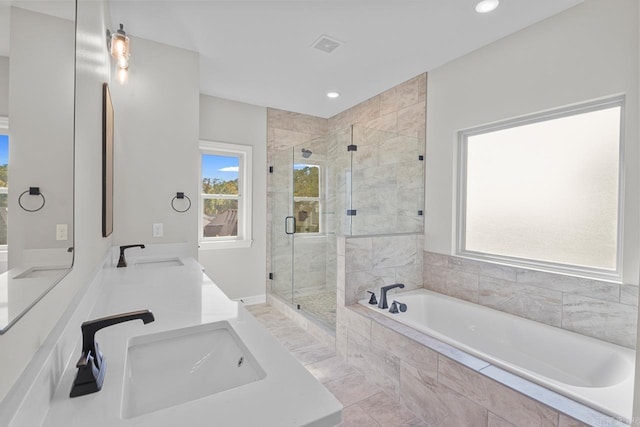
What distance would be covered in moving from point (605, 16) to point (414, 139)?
1554 millimetres

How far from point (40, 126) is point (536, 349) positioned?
281cm

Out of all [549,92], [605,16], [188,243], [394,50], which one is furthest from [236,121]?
[605,16]

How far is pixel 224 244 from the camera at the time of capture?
12.3 feet

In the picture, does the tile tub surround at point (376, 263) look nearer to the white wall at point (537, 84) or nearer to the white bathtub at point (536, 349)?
the white bathtub at point (536, 349)

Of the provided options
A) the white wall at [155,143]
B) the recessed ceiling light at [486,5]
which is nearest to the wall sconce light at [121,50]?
the white wall at [155,143]

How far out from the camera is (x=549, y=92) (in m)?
2.16

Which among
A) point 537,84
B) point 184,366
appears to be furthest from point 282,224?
point 184,366

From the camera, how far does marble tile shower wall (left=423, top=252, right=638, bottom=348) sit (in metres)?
1.84

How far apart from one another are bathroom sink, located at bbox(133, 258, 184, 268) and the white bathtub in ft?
5.19

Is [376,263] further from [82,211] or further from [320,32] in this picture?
[82,211]

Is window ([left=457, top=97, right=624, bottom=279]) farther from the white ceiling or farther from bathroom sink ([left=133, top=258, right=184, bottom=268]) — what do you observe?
bathroom sink ([left=133, top=258, right=184, bottom=268])

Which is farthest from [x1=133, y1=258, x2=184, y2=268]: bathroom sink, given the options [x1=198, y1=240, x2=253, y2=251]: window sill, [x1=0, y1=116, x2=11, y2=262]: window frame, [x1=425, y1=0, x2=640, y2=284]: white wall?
[x1=425, y1=0, x2=640, y2=284]: white wall

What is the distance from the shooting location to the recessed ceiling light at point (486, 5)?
200 cm

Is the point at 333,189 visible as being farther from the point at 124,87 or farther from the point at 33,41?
the point at 33,41
